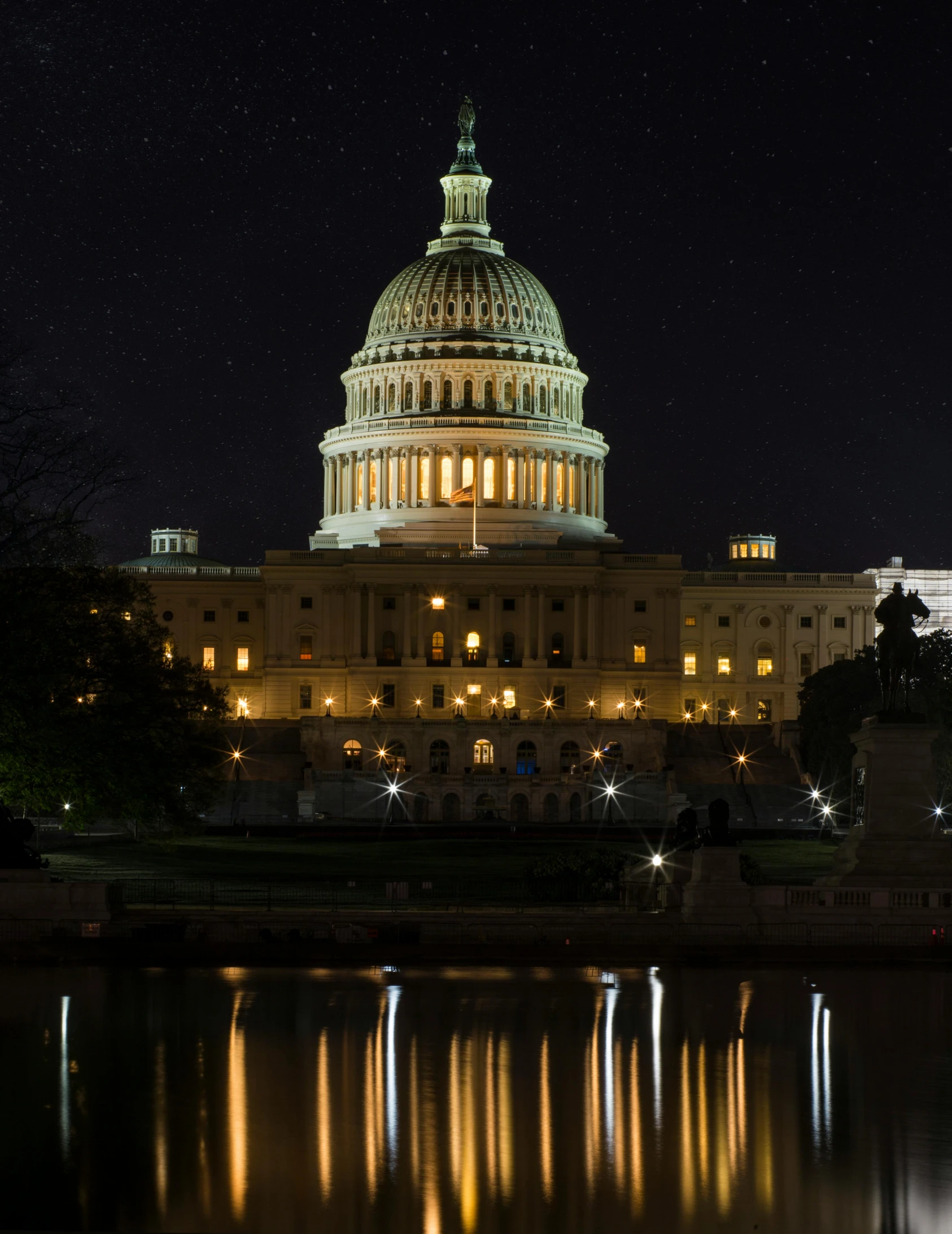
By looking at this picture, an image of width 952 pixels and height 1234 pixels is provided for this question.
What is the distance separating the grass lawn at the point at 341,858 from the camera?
64.6 m

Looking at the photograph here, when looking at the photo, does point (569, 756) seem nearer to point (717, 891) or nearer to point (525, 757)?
point (525, 757)

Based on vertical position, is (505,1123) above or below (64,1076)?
below

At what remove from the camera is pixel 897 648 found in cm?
4584

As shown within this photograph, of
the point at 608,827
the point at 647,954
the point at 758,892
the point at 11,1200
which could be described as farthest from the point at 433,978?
the point at 608,827

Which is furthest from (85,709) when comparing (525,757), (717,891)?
(525,757)

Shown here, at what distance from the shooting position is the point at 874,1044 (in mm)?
30297

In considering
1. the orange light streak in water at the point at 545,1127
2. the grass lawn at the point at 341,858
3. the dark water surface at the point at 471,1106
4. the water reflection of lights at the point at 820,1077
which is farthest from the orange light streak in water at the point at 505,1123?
the grass lawn at the point at 341,858

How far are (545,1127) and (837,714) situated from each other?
285 ft

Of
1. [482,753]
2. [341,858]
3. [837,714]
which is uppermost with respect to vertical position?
[837,714]

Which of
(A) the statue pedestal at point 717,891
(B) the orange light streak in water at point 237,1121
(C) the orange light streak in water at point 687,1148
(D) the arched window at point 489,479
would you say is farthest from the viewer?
(D) the arched window at point 489,479

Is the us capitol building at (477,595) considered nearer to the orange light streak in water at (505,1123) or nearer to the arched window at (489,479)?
the arched window at (489,479)

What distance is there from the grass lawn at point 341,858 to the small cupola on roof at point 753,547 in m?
96.6

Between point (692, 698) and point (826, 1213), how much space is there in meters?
144

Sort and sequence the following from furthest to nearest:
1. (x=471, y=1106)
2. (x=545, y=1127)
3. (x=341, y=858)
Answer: (x=341, y=858), (x=471, y=1106), (x=545, y=1127)
